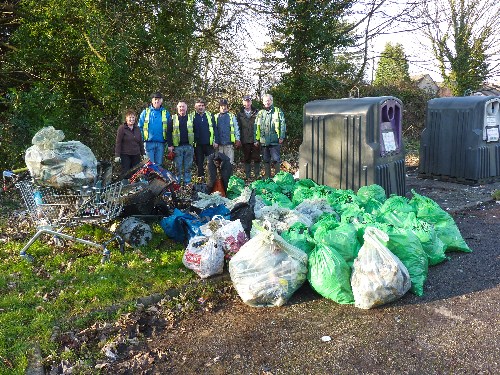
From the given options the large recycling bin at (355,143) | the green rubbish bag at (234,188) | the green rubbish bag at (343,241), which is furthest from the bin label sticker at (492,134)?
the green rubbish bag at (343,241)

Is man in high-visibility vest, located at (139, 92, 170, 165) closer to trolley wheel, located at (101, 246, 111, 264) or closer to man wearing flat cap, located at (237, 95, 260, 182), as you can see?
man wearing flat cap, located at (237, 95, 260, 182)

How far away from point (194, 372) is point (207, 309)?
2.98 ft

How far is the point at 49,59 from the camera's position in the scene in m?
9.21

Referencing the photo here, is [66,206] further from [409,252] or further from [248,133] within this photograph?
[248,133]

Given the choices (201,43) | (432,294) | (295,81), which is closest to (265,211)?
(432,294)

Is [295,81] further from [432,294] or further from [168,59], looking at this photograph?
[432,294]

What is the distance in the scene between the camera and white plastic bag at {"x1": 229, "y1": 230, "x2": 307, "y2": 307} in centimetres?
373

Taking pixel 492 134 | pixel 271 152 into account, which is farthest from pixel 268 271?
pixel 492 134

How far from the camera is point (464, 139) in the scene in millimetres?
8633

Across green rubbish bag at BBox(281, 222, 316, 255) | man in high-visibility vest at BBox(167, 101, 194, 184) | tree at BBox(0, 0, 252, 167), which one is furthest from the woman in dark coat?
green rubbish bag at BBox(281, 222, 316, 255)

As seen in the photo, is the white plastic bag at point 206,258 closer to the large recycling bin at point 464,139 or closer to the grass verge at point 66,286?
the grass verge at point 66,286

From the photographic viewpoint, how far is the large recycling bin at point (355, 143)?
21.4 feet

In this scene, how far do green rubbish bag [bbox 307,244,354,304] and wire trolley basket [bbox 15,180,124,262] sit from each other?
6.87 ft

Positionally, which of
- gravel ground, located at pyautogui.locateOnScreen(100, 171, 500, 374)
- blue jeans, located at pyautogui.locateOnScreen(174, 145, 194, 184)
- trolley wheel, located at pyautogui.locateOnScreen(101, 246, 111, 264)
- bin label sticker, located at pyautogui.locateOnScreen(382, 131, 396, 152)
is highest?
bin label sticker, located at pyautogui.locateOnScreen(382, 131, 396, 152)
